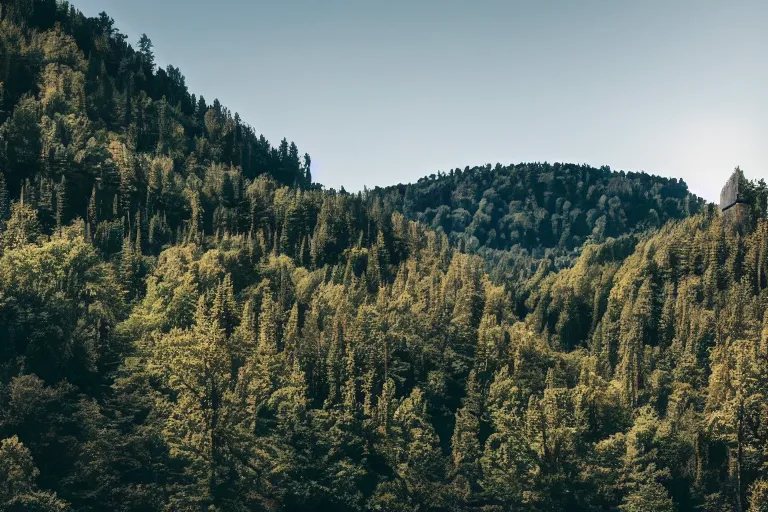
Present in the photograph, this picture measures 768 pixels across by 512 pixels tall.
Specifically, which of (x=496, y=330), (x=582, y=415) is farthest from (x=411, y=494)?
(x=496, y=330)

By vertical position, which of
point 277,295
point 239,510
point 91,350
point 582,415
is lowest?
point 239,510

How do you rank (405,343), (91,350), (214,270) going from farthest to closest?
(214,270), (405,343), (91,350)

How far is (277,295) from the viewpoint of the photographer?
559 feet

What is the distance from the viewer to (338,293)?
6821 inches

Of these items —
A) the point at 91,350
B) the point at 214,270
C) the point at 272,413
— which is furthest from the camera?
the point at 214,270

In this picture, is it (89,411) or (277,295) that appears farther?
(277,295)

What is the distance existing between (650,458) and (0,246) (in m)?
119

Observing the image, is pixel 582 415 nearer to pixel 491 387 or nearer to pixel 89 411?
pixel 491 387

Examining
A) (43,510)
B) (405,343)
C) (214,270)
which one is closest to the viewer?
(43,510)

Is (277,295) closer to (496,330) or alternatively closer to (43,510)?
(496,330)

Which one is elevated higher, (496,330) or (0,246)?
(0,246)

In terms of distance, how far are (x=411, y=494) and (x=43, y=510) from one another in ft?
177

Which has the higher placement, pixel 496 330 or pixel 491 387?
pixel 496 330

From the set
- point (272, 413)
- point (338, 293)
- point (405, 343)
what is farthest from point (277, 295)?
point (272, 413)
